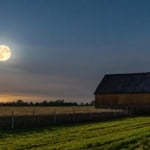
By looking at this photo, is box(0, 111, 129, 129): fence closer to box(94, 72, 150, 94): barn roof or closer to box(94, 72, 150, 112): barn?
box(94, 72, 150, 112): barn

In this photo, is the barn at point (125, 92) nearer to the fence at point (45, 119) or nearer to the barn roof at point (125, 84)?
the barn roof at point (125, 84)

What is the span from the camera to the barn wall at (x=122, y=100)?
2911 inches

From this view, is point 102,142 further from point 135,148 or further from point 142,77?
point 142,77

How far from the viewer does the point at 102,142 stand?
24406 millimetres

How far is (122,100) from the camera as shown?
76.5 meters

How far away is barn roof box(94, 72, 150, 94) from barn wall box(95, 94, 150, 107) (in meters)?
0.74

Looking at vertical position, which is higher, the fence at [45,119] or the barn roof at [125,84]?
the barn roof at [125,84]

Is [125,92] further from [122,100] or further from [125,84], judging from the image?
[125,84]

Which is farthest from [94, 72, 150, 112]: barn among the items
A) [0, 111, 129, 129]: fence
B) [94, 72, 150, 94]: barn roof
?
[0, 111, 129, 129]: fence

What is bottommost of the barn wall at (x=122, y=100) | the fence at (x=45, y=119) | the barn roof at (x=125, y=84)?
the fence at (x=45, y=119)

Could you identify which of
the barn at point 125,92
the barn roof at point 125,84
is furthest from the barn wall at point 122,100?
the barn roof at point 125,84

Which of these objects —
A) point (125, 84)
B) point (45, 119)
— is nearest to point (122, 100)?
point (125, 84)

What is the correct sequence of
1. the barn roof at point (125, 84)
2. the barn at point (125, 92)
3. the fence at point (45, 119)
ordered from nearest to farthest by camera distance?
the fence at point (45, 119) < the barn at point (125, 92) < the barn roof at point (125, 84)

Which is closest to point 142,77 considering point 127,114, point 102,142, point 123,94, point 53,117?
point 123,94
